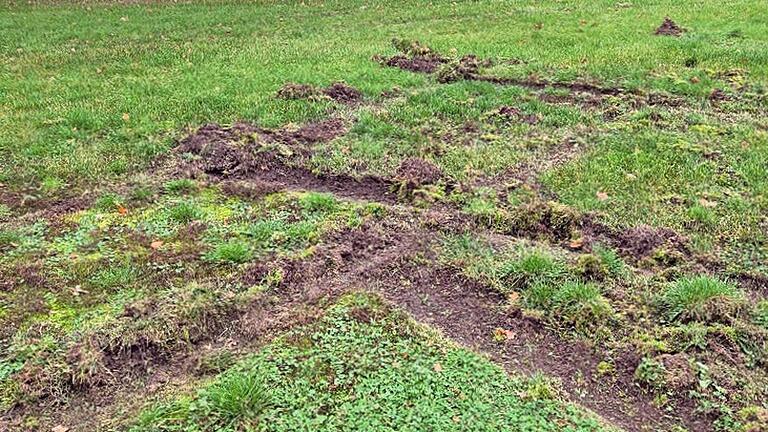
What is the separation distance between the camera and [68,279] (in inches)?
163

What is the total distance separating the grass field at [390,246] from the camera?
3.16 metres

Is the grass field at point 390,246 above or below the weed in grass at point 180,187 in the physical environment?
below

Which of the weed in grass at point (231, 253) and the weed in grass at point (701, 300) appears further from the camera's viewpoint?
the weed in grass at point (231, 253)

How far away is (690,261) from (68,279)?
3851 mm

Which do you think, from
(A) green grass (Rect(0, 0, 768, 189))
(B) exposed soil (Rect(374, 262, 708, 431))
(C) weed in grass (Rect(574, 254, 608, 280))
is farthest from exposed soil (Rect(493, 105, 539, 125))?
(B) exposed soil (Rect(374, 262, 708, 431))

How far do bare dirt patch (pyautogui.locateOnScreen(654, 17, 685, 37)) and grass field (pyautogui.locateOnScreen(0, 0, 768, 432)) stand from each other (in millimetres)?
1555

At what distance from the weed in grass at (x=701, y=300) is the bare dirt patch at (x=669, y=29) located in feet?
25.2

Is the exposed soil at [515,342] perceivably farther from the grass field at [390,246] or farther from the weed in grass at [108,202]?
the weed in grass at [108,202]

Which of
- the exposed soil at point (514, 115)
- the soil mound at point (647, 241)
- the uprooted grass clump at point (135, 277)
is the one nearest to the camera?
the uprooted grass clump at point (135, 277)

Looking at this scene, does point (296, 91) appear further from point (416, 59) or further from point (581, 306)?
point (581, 306)

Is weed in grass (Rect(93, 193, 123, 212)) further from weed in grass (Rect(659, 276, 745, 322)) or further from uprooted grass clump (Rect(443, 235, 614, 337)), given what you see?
weed in grass (Rect(659, 276, 745, 322))

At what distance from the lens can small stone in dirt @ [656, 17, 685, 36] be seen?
10430 millimetres

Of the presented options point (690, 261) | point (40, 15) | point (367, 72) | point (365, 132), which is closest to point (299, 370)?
point (690, 261)

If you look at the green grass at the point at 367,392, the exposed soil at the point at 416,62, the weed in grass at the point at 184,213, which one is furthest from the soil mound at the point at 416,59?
the green grass at the point at 367,392
